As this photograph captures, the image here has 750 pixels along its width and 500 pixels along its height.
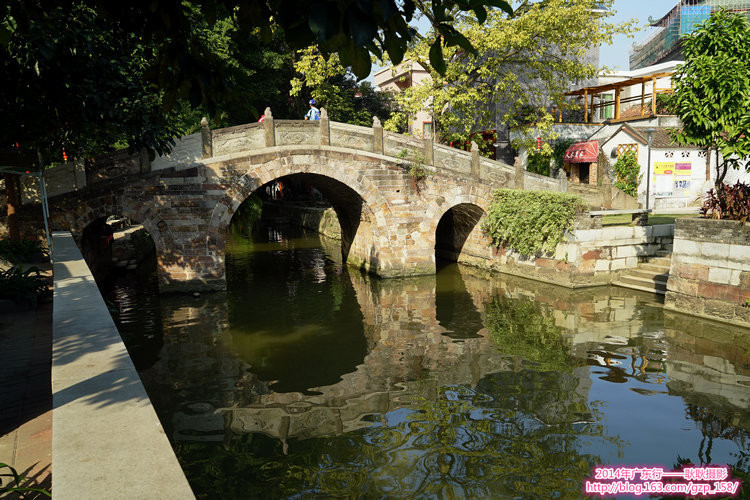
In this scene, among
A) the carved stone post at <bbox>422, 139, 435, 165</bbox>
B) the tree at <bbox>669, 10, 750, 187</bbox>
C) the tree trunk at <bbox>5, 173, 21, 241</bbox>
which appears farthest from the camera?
the carved stone post at <bbox>422, 139, 435, 165</bbox>

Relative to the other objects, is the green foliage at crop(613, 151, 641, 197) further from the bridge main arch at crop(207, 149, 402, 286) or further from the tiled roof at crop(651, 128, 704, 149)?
the bridge main arch at crop(207, 149, 402, 286)

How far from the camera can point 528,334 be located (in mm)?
10609

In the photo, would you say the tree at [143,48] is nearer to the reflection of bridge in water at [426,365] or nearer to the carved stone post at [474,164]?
the reflection of bridge in water at [426,365]

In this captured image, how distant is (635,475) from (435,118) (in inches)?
607

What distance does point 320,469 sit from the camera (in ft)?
19.0

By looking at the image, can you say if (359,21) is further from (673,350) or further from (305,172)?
(305,172)

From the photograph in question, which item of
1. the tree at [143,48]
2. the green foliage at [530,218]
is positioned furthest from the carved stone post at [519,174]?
the tree at [143,48]

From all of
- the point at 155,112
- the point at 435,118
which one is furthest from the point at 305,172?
the point at 435,118

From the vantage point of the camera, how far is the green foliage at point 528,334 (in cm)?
922

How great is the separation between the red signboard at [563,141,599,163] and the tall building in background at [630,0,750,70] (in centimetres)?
938

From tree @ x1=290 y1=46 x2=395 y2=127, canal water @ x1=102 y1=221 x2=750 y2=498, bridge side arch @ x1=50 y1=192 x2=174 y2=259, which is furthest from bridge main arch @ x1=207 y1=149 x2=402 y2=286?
tree @ x1=290 y1=46 x2=395 y2=127

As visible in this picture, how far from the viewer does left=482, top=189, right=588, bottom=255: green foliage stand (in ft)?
43.9

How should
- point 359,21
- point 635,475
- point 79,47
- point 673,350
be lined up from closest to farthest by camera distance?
point 359,21
point 635,475
point 79,47
point 673,350

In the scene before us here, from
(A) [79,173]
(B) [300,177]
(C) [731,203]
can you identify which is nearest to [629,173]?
(C) [731,203]
